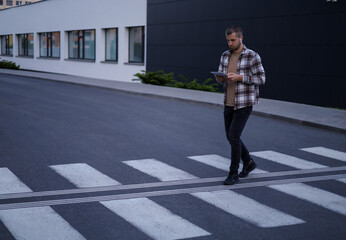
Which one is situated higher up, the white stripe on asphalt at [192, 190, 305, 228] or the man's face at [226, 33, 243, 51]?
the man's face at [226, 33, 243, 51]

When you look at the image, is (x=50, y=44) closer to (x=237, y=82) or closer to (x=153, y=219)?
(x=237, y=82)

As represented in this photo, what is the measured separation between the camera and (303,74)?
1673 centimetres

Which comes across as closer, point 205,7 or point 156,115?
point 156,115

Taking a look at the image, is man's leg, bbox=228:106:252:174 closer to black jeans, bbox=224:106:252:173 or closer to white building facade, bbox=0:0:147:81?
black jeans, bbox=224:106:252:173

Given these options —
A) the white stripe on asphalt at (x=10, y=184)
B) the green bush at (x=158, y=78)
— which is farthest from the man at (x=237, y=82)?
the green bush at (x=158, y=78)

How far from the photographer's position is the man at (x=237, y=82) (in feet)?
20.5

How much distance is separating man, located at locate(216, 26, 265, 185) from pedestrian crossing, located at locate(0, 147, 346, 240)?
72 cm

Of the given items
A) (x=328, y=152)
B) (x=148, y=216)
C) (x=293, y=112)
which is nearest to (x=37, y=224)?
(x=148, y=216)

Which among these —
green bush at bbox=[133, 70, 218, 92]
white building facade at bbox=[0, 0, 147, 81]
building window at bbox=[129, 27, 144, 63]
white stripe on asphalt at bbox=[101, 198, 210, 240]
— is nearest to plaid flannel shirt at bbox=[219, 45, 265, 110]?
white stripe on asphalt at bbox=[101, 198, 210, 240]

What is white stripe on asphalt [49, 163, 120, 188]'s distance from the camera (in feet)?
20.9

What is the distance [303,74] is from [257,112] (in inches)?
146

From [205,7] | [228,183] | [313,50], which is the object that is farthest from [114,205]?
[205,7]

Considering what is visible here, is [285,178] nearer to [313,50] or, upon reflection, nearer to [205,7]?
[313,50]

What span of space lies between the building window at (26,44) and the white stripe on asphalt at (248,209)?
3811 centimetres
